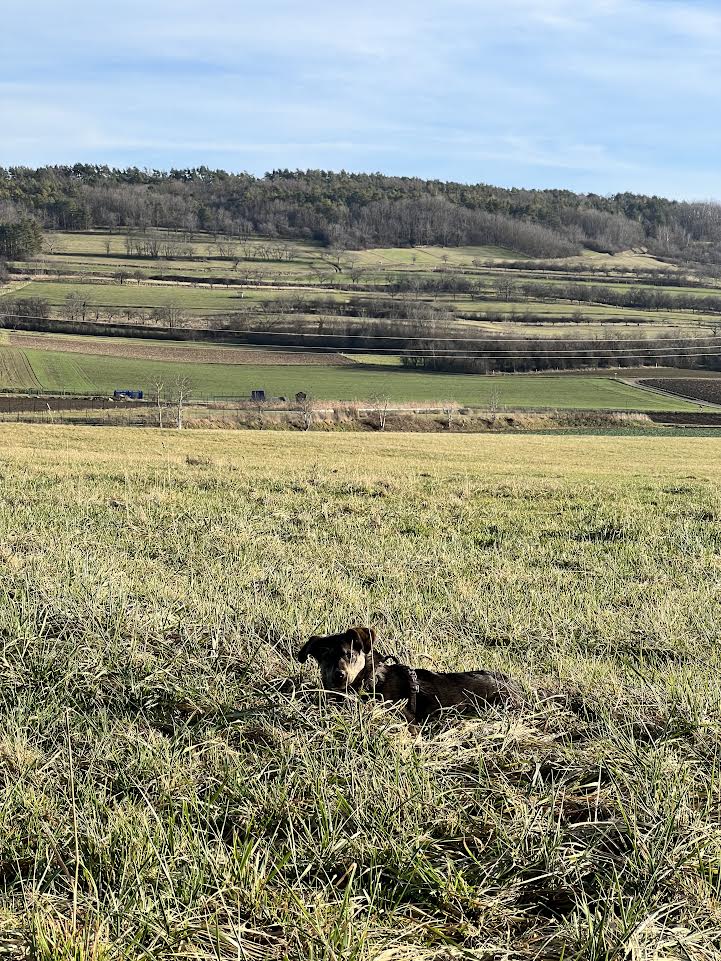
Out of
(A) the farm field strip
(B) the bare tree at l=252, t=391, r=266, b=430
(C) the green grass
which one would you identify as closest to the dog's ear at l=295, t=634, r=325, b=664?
(B) the bare tree at l=252, t=391, r=266, b=430

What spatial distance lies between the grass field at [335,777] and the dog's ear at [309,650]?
0.07 meters

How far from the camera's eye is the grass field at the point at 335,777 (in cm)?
291

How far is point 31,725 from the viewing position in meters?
4.13

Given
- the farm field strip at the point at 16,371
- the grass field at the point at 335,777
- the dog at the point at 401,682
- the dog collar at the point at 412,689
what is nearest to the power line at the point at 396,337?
the farm field strip at the point at 16,371

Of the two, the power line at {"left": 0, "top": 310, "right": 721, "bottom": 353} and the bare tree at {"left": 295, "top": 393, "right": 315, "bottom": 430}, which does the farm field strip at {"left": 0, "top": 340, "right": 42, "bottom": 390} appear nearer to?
the power line at {"left": 0, "top": 310, "right": 721, "bottom": 353}

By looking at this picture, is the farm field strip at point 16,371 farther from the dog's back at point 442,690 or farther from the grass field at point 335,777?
the dog's back at point 442,690

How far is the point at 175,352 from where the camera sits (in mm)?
110812

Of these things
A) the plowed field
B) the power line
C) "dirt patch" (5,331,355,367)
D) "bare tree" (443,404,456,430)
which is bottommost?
"bare tree" (443,404,456,430)

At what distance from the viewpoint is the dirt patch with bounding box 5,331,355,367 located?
10606 centimetres

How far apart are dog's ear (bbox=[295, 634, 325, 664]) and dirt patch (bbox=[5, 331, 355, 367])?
103m

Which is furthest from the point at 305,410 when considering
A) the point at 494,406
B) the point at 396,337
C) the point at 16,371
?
the point at 396,337

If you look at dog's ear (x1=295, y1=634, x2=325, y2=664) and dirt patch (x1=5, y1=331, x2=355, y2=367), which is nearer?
dog's ear (x1=295, y1=634, x2=325, y2=664)

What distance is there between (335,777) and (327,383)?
3697 inches

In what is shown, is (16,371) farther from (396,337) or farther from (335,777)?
(335,777)
